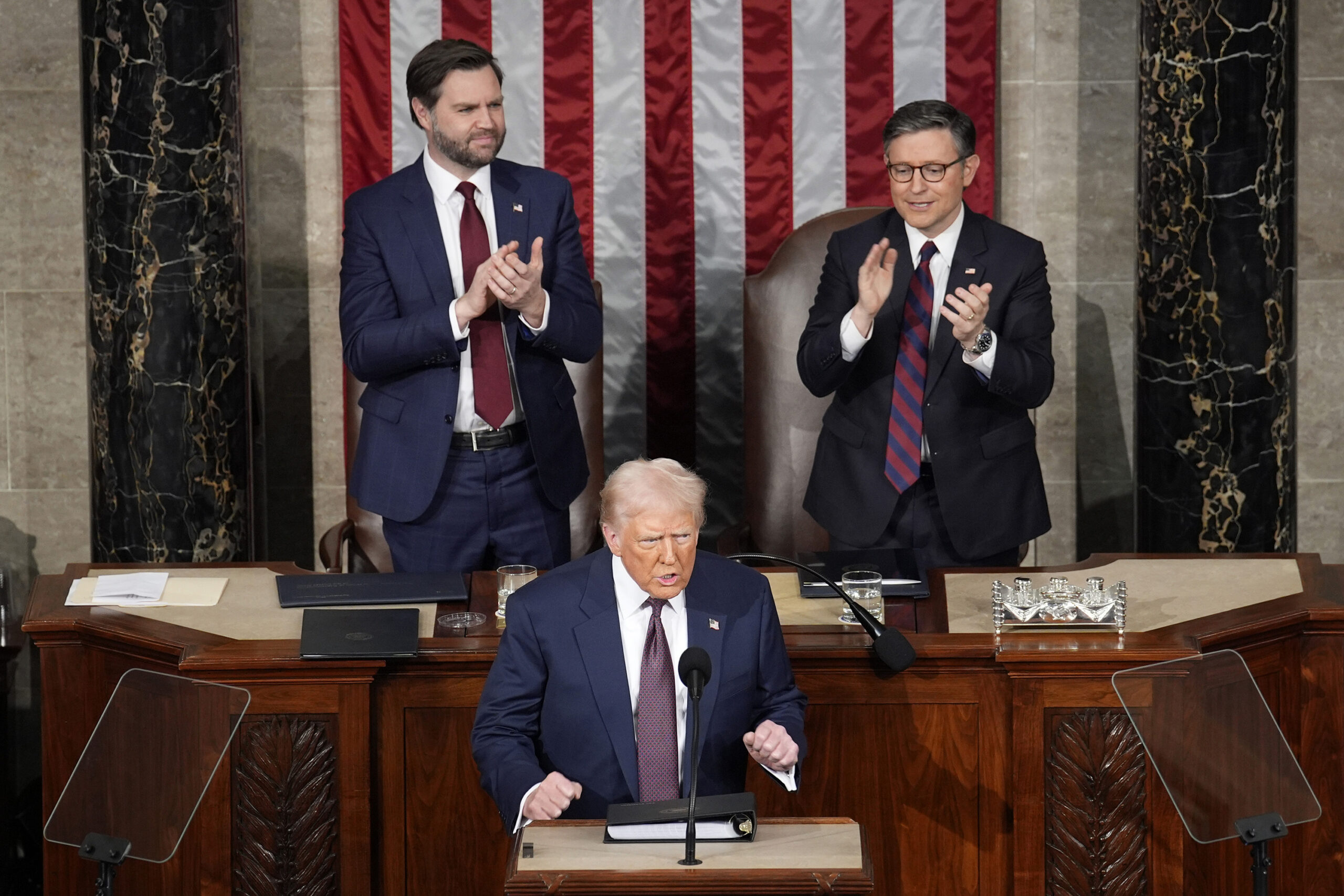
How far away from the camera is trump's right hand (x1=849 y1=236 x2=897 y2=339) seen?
3879 millimetres

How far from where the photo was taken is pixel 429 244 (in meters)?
4.12

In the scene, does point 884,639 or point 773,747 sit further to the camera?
point 884,639

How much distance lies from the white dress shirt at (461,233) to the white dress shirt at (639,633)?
1159mm

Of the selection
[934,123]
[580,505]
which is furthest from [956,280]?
[580,505]

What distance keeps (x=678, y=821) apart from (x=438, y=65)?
2218 millimetres

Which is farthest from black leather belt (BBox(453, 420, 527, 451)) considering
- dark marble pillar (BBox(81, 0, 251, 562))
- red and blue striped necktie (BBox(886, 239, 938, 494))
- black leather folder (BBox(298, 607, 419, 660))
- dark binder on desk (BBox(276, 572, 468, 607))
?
dark marble pillar (BBox(81, 0, 251, 562))

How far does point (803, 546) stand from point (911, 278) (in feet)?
3.88

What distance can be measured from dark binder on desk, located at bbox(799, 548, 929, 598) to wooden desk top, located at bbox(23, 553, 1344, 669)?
6 centimetres

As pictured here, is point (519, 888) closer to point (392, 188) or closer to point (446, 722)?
point (446, 722)

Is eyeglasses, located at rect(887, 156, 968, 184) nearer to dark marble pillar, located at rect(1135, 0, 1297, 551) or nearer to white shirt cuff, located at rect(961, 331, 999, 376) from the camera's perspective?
white shirt cuff, located at rect(961, 331, 999, 376)

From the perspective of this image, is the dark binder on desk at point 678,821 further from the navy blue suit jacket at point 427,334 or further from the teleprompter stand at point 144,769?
the navy blue suit jacket at point 427,334

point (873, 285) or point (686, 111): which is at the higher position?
point (686, 111)

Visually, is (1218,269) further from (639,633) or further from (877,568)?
(639,633)

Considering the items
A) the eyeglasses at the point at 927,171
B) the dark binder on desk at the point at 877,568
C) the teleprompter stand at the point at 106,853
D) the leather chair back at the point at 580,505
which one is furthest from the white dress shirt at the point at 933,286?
the teleprompter stand at the point at 106,853
